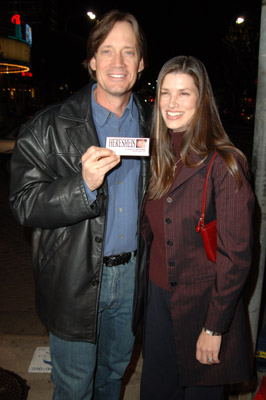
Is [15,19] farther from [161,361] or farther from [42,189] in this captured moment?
[161,361]

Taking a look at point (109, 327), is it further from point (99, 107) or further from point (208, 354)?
point (99, 107)

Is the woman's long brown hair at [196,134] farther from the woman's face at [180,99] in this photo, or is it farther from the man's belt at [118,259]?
the man's belt at [118,259]

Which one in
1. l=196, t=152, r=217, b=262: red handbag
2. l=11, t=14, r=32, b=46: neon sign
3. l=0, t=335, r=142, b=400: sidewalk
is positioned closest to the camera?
l=196, t=152, r=217, b=262: red handbag

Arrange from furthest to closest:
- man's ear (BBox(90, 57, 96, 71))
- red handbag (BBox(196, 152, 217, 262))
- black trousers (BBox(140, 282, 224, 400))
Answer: man's ear (BBox(90, 57, 96, 71))
black trousers (BBox(140, 282, 224, 400))
red handbag (BBox(196, 152, 217, 262))

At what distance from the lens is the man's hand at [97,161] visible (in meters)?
1.75

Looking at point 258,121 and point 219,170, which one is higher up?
point 258,121

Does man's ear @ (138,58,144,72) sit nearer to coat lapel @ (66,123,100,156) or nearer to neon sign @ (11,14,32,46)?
A: coat lapel @ (66,123,100,156)

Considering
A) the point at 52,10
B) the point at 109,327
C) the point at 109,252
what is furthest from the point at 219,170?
the point at 52,10

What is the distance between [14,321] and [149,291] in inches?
93.8

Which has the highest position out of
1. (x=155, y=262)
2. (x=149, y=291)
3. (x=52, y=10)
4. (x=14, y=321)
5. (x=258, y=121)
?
(x=52, y=10)

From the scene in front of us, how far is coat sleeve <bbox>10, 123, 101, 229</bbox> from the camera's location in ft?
6.19

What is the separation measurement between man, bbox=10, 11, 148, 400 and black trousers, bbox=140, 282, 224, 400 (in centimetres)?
13

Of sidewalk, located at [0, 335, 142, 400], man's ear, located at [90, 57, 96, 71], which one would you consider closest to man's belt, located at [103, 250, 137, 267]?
man's ear, located at [90, 57, 96, 71]

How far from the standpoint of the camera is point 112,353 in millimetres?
2463
